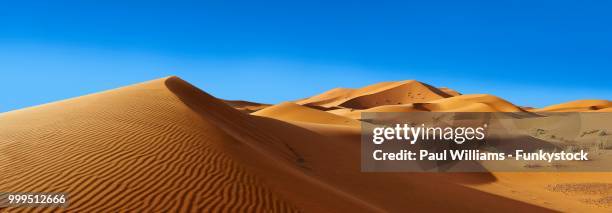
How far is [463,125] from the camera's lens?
1005 inches

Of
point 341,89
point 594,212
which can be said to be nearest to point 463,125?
point 594,212

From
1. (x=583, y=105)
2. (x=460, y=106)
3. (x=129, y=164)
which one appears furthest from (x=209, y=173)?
(x=583, y=105)

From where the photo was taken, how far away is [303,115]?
104 ft

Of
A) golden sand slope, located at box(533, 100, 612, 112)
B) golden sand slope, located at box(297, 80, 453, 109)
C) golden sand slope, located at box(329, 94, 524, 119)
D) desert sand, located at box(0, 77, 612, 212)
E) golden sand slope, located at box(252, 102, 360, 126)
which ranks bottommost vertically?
desert sand, located at box(0, 77, 612, 212)

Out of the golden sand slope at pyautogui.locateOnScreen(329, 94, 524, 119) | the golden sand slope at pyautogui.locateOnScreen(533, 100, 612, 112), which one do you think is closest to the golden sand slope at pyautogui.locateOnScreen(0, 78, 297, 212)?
the golden sand slope at pyautogui.locateOnScreen(329, 94, 524, 119)

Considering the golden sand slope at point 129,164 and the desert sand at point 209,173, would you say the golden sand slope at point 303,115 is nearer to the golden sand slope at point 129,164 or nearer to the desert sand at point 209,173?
the desert sand at point 209,173

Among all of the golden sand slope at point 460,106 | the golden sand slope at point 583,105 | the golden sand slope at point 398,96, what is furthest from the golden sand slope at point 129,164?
the golden sand slope at point 398,96

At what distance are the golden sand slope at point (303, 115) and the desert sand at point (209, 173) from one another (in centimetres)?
1178

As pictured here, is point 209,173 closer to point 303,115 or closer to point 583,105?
point 303,115

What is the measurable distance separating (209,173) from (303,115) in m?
24.7

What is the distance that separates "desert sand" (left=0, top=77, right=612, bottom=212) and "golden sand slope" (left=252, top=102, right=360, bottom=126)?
1178 cm

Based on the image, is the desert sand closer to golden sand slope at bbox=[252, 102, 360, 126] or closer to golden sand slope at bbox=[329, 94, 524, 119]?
golden sand slope at bbox=[252, 102, 360, 126]

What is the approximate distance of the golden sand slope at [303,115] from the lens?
2992cm

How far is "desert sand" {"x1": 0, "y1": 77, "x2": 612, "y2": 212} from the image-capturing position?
636 centimetres
